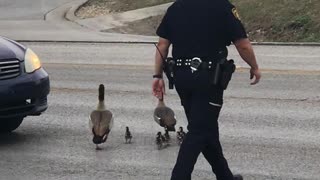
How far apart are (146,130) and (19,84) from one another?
161 cm

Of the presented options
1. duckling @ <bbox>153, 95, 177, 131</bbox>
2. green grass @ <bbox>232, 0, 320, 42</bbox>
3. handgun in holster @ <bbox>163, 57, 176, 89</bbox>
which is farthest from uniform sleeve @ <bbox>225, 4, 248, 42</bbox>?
green grass @ <bbox>232, 0, 320, 42</bbox>

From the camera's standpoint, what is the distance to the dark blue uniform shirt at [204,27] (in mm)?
5180

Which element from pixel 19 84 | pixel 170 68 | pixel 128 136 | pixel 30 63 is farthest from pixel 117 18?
pixel 170 68

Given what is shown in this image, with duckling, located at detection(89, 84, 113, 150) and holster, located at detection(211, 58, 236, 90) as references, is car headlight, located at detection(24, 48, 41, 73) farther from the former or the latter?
holster, located at detection(211, 58, 236, 90)

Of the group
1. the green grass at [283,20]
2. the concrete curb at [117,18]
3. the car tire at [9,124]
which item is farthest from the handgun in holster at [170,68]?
the concrete curb at [117,18]

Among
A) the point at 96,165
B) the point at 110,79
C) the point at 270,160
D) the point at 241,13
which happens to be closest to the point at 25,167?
the point at 96,165

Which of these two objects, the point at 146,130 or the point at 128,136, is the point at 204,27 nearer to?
the point at 128,136

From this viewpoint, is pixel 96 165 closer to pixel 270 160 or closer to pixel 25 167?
pixel 25 167

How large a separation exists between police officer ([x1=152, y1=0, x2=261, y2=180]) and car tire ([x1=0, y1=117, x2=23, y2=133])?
3.18 meters

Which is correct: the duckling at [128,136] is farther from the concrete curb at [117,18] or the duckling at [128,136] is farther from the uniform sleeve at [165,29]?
the concrete curb at [117,18]

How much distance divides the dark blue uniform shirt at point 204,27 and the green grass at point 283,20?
467 inches

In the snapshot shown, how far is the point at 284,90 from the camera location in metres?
10.3

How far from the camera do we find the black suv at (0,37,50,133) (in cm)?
723

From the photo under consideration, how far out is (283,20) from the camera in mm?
18172
